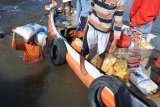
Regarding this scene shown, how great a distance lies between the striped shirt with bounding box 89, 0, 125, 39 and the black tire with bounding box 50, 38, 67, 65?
1.73 m

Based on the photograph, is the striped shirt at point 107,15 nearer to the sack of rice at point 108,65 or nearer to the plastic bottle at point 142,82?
the sack of rice at point 108,65

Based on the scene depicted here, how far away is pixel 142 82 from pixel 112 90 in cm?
85

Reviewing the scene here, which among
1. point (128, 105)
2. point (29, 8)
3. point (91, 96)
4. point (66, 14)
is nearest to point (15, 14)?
point (29, 8)

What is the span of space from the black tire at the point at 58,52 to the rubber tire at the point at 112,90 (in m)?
1.92

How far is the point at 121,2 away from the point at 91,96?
184 cm

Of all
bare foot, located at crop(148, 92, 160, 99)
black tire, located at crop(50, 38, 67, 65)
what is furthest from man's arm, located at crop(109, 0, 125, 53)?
black tire, located at crop(50, 38, 67, 65)

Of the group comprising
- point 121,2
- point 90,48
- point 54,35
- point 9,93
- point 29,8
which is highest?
point 121,2

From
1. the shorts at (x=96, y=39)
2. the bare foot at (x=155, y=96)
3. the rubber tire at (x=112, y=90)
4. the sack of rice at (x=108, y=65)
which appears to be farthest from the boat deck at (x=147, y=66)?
the shorts at (x=96, y=39)

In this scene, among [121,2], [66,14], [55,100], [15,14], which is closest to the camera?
[121,2]

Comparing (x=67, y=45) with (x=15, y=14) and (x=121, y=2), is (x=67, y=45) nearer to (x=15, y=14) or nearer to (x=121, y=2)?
(x=121, y=2)

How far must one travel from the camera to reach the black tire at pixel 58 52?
6945 millimetres

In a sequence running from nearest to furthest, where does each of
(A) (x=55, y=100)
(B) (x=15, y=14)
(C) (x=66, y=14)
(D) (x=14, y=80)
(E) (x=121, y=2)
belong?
(E) (x=121, y=2) → (A) (x=55, y=100) → (D) (x=14, y=80) → (C) (x=66, y=14) → (B) (x=15, y=14)

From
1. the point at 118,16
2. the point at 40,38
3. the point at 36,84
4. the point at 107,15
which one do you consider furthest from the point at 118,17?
the point at 36,84

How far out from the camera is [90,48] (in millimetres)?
5730
